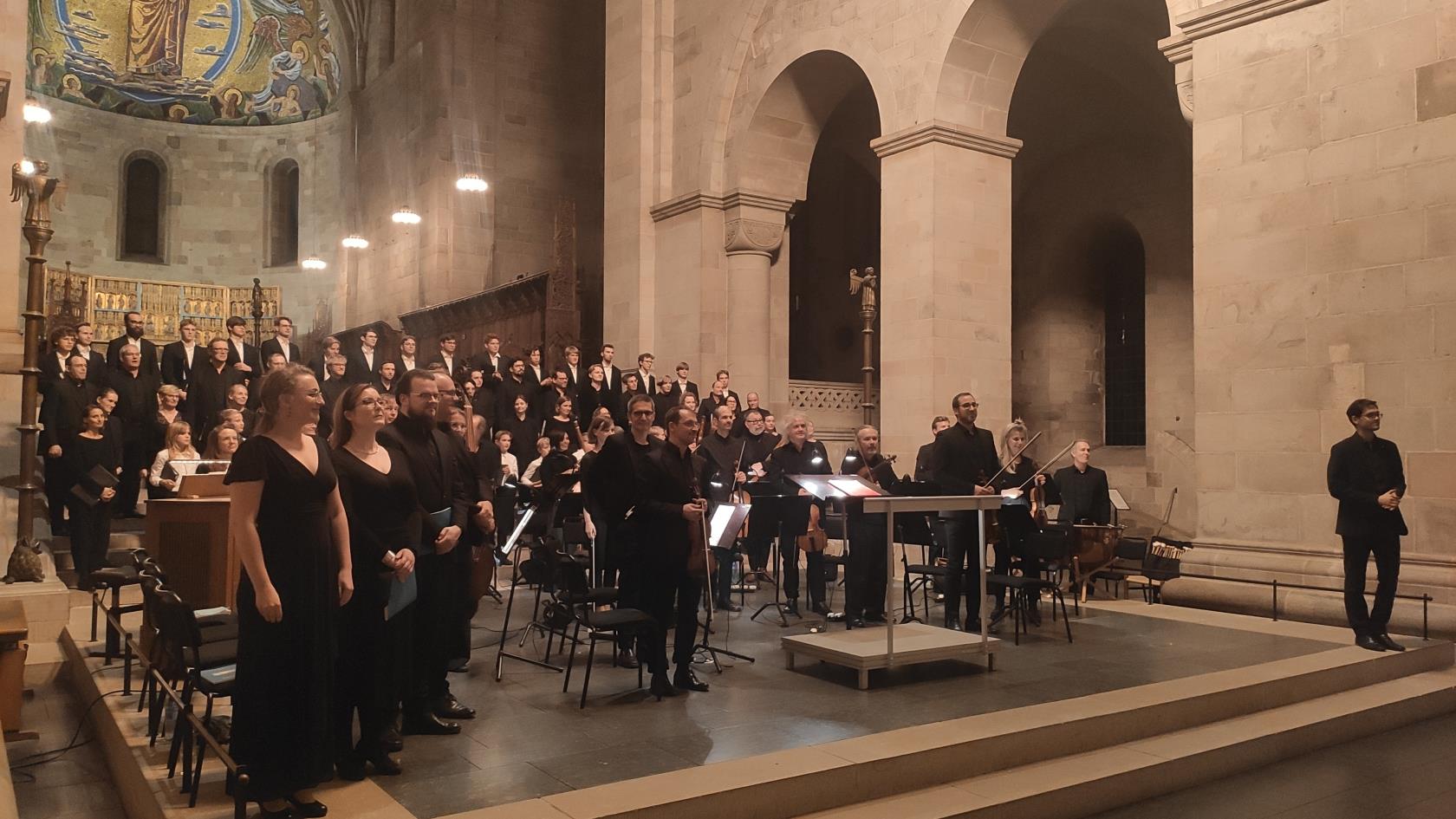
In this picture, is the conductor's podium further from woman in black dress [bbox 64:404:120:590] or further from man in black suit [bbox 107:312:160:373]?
man in black suit [bbox 107:312:160:373]

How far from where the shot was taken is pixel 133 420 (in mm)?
10328

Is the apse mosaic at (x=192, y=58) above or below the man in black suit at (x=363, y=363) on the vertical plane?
above

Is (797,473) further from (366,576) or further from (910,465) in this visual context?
(366,576)

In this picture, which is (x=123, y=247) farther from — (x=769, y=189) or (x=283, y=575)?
(x=283, y=575)

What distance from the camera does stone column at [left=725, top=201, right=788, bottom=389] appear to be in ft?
50.3

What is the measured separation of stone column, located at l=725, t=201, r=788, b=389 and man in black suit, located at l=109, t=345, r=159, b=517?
25.4 feet

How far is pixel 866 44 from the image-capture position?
1302 cm

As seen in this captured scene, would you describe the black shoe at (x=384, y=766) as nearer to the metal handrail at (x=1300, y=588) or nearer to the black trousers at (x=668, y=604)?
the black trousers at (x=668, y=604)

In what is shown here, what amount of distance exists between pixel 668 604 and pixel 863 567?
8.27ft

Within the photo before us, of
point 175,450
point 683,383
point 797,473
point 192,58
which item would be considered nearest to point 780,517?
point 797,473

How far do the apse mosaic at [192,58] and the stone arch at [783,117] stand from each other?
18.1m

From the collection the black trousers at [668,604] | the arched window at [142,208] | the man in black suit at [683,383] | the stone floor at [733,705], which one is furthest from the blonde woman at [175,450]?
the arched window at [142,208]

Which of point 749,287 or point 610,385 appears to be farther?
point 749,287

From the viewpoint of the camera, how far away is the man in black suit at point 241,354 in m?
11.3
